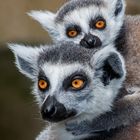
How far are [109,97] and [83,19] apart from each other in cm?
207

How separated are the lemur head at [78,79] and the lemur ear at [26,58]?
0.21 meters

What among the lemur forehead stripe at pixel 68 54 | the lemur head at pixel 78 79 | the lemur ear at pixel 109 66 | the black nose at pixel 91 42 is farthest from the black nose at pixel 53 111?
the black nose at pixel 91 42

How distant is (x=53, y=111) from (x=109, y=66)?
745mm

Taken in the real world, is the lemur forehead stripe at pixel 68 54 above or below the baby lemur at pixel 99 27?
above

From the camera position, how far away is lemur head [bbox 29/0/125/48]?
7.39 metres

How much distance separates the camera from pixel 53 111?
5.58 metres

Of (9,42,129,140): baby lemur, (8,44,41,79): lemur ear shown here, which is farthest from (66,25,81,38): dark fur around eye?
(9,42,129,140): baby lemur

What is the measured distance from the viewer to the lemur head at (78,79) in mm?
5773

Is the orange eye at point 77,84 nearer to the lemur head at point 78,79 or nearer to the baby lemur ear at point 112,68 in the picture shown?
the lemur head at point 78,79

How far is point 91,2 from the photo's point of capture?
790 cm

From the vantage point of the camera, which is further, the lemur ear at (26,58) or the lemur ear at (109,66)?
the lemur ear at (26,58)

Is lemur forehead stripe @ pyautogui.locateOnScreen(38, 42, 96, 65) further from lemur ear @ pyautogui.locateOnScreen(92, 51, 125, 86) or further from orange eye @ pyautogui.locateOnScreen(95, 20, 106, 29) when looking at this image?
orange eye @ pyautogui.locateOnScreen(95, 20, 106, 29)

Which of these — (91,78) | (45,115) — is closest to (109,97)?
(91,78)

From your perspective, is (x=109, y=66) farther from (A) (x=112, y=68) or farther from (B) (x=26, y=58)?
(B) (x=26, y=58)
